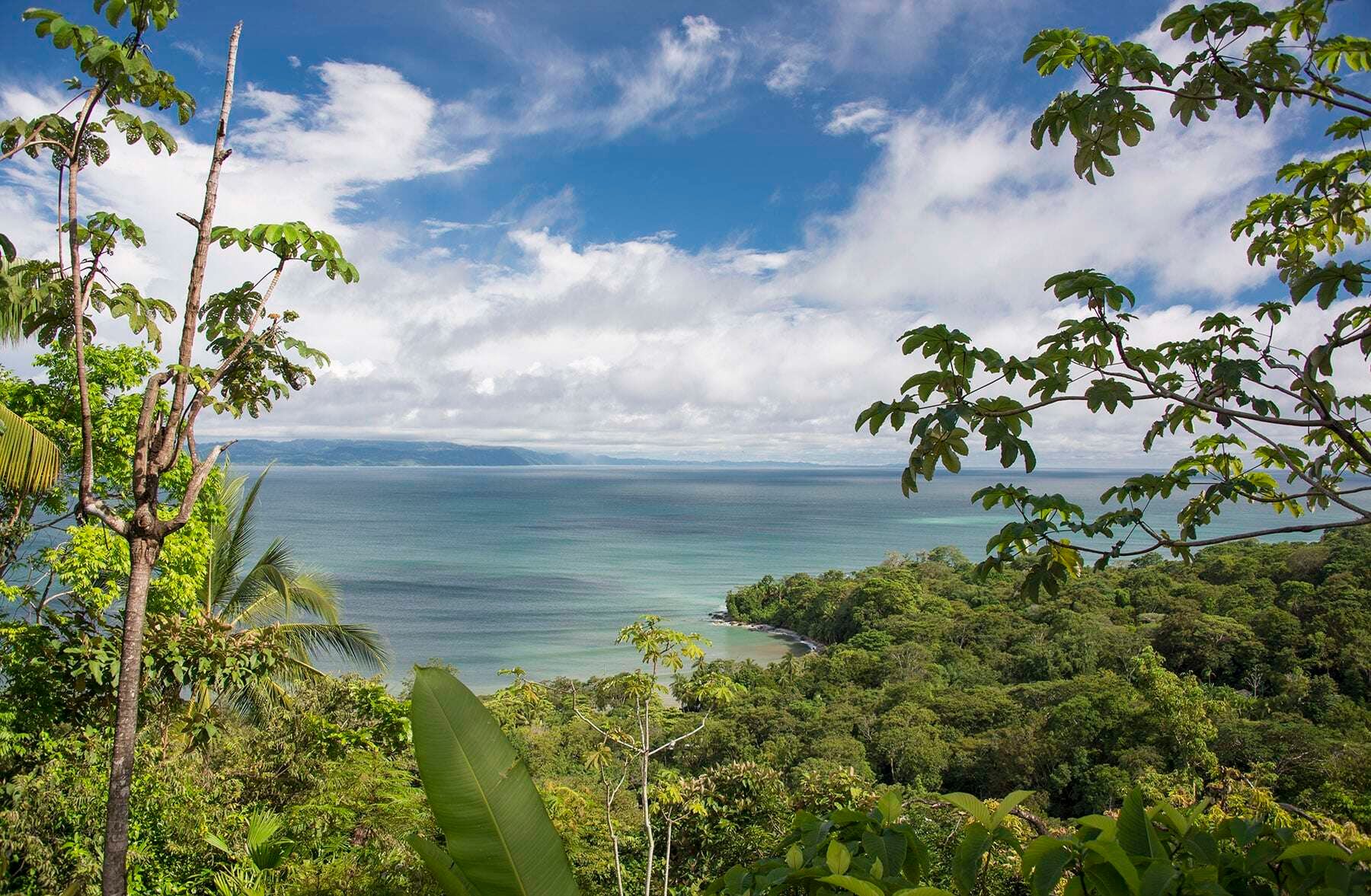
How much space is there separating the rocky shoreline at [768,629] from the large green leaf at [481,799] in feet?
92.9

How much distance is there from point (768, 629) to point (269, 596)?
25379 millimetres

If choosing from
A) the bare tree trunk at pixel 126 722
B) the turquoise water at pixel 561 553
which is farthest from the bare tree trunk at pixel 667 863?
the turquoise water at pixel 561 553

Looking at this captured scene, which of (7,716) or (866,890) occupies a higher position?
(866,890)

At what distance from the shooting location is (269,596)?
910cm

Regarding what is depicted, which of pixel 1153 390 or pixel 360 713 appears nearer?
pixel 1153 390

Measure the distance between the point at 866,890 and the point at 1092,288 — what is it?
1.57 meters

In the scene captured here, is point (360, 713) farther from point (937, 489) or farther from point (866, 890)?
point (937, 489)

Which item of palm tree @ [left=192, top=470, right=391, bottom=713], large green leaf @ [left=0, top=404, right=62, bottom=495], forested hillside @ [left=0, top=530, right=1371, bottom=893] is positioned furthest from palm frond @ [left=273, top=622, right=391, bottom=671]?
large green leaf @ [left=0, top=404, right=62, bottom=495]

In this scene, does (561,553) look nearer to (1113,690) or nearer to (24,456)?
(1113,690)

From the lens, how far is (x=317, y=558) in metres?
48.2

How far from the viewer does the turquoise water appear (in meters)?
28.8

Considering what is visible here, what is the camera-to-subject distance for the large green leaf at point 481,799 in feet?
3.39

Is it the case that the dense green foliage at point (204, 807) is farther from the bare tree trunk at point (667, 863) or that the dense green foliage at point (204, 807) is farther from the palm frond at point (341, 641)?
the palm frond at point (341, 641)

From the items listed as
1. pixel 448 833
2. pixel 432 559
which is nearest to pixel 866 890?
pixel 448 833
